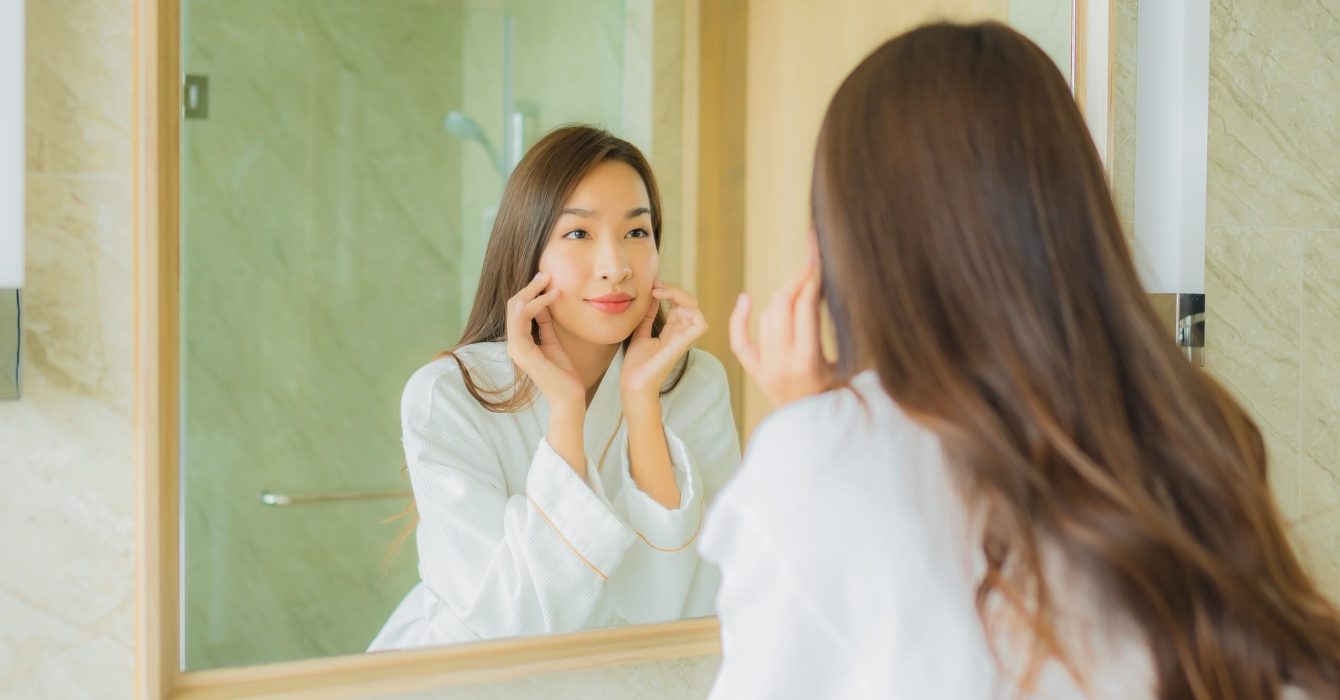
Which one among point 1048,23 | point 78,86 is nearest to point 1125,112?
point 1048,23

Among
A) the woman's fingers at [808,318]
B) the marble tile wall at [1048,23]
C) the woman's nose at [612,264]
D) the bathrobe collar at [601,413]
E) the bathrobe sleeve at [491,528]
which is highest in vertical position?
the marble tile wall at [1048,23]

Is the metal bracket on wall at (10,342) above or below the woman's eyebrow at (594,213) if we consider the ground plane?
below

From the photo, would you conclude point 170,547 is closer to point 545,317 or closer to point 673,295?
point 545,317

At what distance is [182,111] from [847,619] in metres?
0.64

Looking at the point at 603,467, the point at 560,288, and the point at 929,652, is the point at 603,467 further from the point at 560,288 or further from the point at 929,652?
the point at 929,652

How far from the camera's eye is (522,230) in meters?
0.93

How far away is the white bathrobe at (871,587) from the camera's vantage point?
0.53m

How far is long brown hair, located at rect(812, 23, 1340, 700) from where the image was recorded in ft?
1.74

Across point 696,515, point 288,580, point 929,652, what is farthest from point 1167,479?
point 288,580

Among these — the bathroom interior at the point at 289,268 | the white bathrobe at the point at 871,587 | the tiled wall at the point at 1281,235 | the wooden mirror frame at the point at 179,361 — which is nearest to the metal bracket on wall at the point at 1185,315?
the tiled wall at the point at 1281,235

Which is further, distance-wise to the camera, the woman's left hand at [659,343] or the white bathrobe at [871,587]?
the woman's left hand at [659,343]

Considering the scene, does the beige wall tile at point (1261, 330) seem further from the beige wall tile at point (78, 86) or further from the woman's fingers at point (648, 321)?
the beige wall tile at point (78, 86)

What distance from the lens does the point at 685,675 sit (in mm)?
991

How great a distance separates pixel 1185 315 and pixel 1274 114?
0.90ft
